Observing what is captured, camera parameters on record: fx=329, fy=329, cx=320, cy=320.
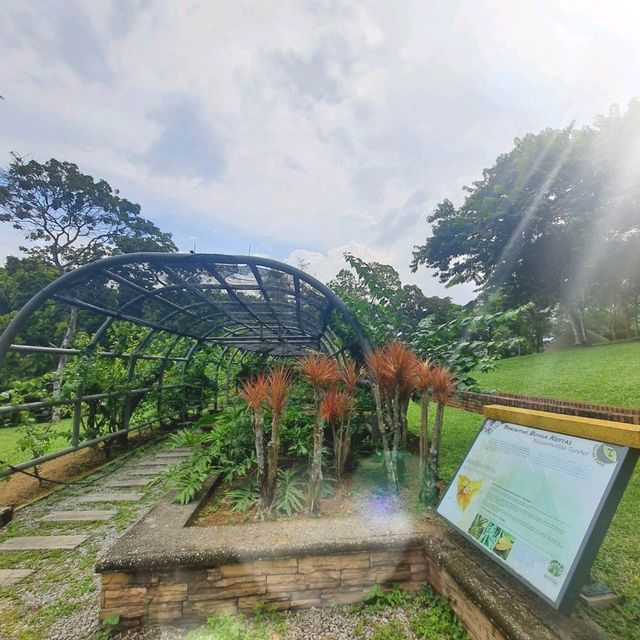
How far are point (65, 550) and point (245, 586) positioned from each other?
1.86 meters

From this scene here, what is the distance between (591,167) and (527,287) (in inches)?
234

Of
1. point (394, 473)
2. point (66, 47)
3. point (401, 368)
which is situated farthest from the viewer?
point (66, 47)

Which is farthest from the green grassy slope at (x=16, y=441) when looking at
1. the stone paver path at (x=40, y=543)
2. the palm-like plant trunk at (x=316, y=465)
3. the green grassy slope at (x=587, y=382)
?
the green grassy slope at (x=587, y=382)

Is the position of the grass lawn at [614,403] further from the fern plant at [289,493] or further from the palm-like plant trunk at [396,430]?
the fern plant at [289,493]

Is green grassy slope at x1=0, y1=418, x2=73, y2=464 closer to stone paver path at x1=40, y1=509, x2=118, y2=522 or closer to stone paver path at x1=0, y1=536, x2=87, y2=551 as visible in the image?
stone paver path at x1=40, y1=509, x2=118, y2=522

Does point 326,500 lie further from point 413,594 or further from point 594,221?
point 594,221

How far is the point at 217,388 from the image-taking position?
838cm

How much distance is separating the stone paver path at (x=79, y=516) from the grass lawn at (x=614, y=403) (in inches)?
134

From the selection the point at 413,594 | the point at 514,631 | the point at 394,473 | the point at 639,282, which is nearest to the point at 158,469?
the point at 394,473

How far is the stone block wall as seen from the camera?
194 cm

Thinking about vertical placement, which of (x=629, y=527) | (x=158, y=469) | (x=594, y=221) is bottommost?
(x=158, y=469)

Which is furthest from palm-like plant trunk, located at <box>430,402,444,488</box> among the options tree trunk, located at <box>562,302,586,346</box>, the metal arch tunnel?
tree trunk, located at <box>562,302,586,346</box>

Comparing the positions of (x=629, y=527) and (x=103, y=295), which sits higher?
(x=103, y=295)

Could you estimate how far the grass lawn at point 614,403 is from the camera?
65.6 inches
